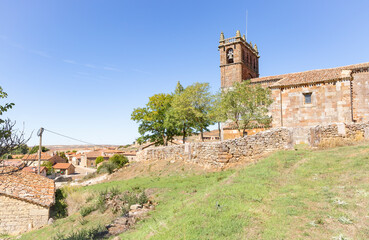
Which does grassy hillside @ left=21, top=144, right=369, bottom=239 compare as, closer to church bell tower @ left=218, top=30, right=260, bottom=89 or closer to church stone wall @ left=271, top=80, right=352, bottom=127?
church stone wall @ left=271, top=80, right=352, bottom=127

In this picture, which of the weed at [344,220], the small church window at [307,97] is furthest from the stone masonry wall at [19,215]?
the small church window at [307,97]

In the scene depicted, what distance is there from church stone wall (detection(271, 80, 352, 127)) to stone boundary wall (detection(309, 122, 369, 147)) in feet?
29.5

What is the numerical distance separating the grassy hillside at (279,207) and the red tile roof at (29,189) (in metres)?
6.39

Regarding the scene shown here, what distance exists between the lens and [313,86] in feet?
76.1

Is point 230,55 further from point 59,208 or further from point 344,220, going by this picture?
point 344,220

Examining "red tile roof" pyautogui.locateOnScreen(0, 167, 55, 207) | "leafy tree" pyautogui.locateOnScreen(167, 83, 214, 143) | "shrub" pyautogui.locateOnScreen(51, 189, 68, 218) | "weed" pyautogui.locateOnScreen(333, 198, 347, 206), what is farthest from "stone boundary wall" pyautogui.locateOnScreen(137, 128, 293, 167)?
"leafy tree" pyautogui.locateOnScreen(167, 83, 214, 143)

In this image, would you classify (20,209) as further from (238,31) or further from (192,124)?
(238,31)

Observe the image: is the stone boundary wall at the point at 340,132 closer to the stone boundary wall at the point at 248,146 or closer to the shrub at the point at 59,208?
the stone boundary wall at the point at 248,146

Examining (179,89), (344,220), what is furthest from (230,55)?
(344,220)

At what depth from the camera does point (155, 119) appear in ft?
123

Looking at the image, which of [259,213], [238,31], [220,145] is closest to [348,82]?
[220,145]

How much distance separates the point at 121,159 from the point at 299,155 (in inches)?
1639

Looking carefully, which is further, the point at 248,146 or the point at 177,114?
the point at 177,114

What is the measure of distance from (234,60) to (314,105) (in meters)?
22.4
